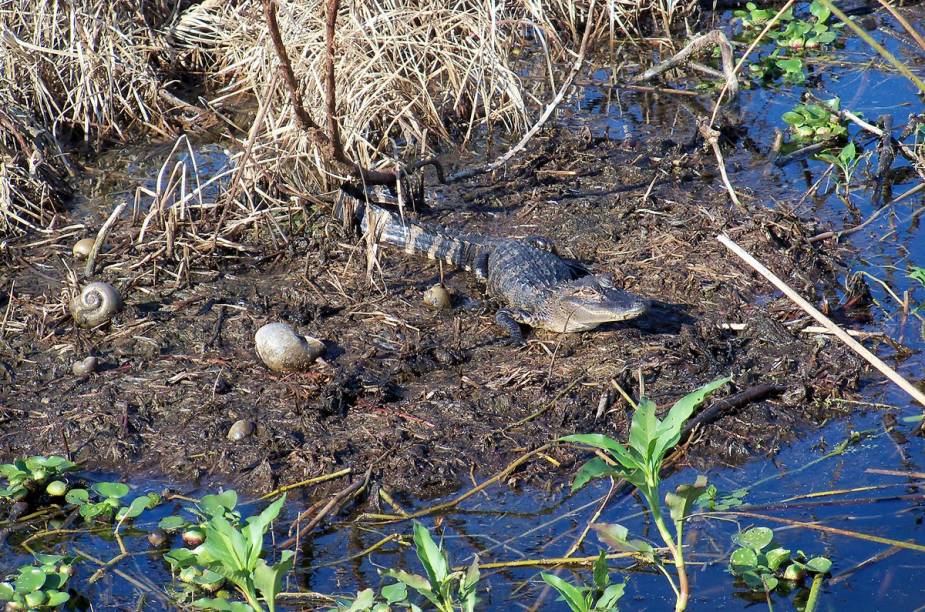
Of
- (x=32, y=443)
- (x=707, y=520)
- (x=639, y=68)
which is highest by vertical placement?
(x=639, y=68)

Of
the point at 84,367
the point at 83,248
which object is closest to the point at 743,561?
the point at 84,367

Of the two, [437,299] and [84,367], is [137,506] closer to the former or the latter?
[84,367]

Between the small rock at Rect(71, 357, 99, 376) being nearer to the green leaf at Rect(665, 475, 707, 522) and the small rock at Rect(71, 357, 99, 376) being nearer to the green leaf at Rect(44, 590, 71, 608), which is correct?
the green leaf at Rect(44, 590, 71, 608)

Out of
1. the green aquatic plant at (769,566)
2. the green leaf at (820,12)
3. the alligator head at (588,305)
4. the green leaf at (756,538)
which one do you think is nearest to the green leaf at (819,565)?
the green aquatic plant at (769,566)

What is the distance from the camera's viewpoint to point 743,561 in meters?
3.38

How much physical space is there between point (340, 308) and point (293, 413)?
2.93 feet

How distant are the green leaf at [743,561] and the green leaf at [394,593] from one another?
3.83ft

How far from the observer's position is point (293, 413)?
438 cm

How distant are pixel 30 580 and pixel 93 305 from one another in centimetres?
190

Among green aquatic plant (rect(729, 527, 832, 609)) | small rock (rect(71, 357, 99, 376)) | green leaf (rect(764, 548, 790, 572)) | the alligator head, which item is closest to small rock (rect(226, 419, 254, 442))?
small rock (rect(71, 357, 99, 376))

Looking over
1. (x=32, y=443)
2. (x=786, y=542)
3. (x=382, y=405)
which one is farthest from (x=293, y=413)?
(x=786, y=542)

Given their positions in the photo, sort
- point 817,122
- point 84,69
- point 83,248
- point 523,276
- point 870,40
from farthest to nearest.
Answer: point 84,69, point 817,122, point 83,248, point 523,276, point 870,40

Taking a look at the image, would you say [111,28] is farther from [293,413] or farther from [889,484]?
[889,484]

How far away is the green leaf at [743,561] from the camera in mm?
3380
